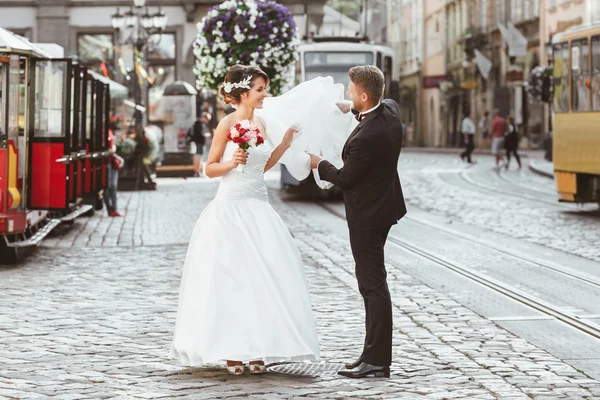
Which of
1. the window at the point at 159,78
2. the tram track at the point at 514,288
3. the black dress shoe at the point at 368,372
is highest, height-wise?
the window at the point at 159,78

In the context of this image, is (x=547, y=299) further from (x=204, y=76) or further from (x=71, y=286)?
(x=204, y=76)

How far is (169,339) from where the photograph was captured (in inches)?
356

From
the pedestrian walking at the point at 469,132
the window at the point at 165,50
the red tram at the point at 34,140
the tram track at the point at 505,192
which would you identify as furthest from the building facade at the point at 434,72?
the red tram at the point at 34,140

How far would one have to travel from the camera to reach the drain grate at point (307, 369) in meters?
7.69

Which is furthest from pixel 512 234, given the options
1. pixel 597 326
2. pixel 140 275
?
pixel 597 326

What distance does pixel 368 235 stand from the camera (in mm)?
7512

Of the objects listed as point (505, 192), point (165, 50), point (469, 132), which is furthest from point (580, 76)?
point (469, 132)

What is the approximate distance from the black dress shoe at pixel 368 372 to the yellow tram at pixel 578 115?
44.5 ft

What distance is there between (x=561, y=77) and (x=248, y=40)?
18.0ft

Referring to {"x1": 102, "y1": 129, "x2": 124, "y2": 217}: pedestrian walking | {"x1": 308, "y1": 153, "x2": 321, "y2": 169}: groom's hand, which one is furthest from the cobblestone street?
{"x1": 102, "y1": 129, "x2": 124, "y2": 217}: pedestrian walking

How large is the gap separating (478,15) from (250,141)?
58.6 meters

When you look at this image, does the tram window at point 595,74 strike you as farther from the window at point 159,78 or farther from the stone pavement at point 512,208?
the window at point 159,78

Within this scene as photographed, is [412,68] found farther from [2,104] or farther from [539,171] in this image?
[2,104]

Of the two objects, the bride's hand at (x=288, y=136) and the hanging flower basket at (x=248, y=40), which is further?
the hanging flower basket at (x=248, y=40)
